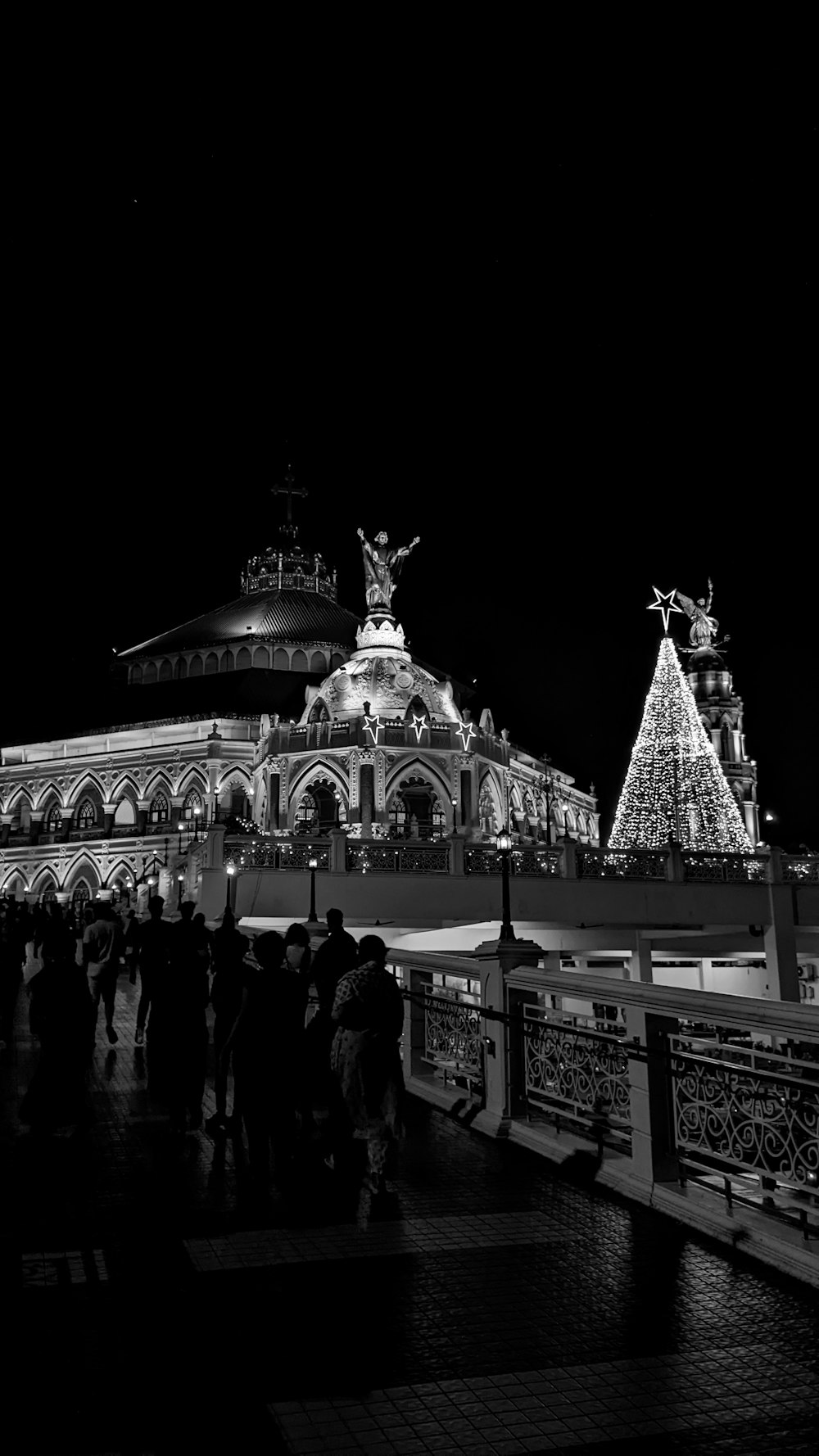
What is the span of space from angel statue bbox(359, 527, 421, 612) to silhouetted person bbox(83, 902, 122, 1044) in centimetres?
4326

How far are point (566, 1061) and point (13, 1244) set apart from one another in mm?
4454

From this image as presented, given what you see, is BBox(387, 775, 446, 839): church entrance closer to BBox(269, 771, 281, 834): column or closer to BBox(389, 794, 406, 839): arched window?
BBox(389, 794, 406, 839): arched window

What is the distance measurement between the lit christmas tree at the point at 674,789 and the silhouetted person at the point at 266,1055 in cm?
3205

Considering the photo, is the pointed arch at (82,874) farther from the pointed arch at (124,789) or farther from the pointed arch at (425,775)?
the pointed arch at (425,775)

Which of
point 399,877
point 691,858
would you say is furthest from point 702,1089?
point 691,858

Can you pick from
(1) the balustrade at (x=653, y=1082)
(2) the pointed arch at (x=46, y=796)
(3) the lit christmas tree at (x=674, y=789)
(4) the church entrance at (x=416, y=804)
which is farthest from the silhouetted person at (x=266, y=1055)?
(2) the pointed arch at (x=46, y=796)

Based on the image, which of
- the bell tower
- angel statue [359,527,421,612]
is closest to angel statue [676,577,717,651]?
the bell tower

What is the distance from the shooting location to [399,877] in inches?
1151

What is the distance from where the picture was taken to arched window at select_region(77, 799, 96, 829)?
64438 mm

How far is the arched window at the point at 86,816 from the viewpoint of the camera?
6444 cm

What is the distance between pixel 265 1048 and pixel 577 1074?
2444 millimetres

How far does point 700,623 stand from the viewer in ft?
262

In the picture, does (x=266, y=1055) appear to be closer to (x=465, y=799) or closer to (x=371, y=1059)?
(x=371, y=1059)

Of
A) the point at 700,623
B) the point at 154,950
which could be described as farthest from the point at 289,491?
the point at 154,950
